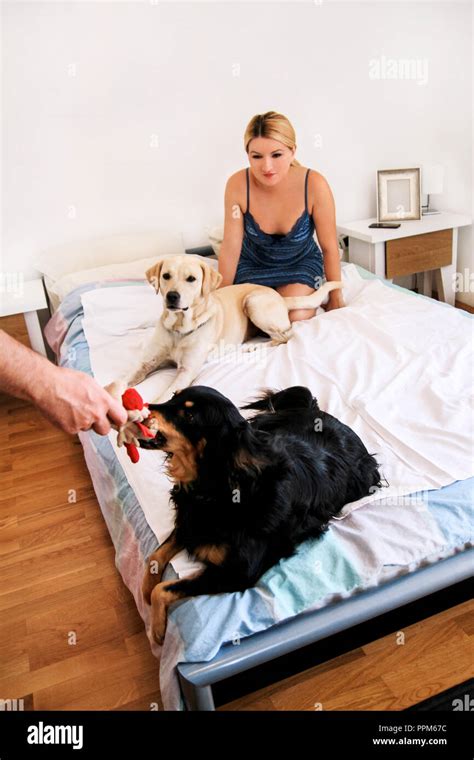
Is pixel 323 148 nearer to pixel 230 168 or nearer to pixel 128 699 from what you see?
pixel 230 168

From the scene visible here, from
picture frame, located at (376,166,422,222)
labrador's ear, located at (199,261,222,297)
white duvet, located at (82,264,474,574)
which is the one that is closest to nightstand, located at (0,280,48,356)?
white duvet, located at (82,264,474,574)

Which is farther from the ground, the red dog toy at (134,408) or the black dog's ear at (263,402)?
the red dog toy at (134,408)

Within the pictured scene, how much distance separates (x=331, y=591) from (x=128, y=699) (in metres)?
0.66

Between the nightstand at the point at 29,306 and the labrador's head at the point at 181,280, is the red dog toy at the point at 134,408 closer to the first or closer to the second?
the labrador's head at the point at 181,280

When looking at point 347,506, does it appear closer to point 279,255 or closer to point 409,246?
point 279,255

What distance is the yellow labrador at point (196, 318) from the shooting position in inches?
88.1

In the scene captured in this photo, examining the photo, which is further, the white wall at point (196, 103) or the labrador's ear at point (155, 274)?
the white wall at point (196, 103)

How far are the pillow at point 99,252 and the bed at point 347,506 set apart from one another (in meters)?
0.55

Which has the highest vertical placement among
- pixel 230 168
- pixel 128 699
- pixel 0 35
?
pixel 0 35

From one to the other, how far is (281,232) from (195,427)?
73.5 inches

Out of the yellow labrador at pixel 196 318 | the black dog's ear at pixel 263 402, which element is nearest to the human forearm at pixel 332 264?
the yellow labrador at pixel 196 318
